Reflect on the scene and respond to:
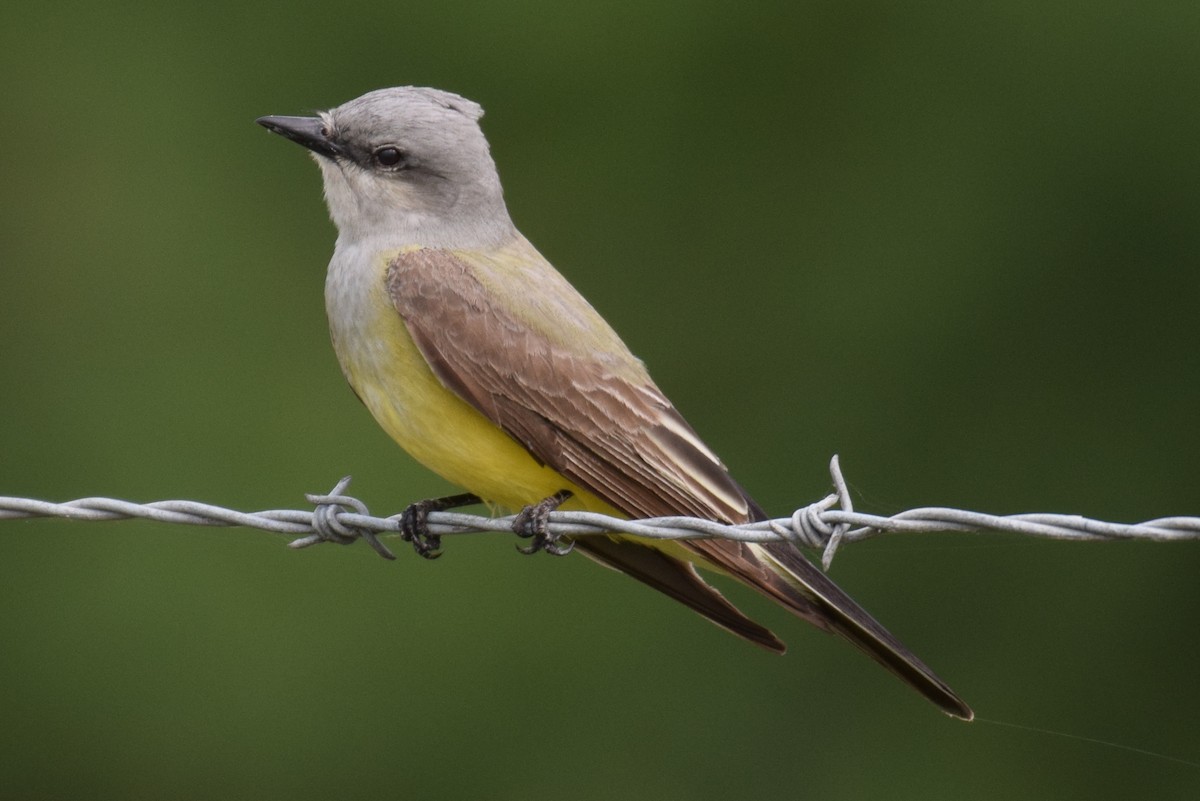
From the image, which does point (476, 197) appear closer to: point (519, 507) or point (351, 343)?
point (351, 343)

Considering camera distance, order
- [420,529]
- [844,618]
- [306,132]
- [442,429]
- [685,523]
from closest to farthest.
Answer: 1. [685,523]
2. [844,618]
3. [420,529]
4. [442,429]
5. [306,132]

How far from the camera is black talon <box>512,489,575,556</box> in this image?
3.79m

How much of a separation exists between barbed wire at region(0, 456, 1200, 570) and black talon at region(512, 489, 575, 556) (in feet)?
0.21

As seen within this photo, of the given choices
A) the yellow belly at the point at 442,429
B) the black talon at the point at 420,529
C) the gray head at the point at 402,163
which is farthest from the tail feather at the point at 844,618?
the gray head at the point at 402,163

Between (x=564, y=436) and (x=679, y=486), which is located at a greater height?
(x=564, y=436)

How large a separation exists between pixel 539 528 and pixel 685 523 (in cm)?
73

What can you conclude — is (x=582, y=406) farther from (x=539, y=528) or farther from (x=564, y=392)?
(x=539, y=528)

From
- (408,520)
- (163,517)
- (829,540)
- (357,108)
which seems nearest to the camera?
(829,540)

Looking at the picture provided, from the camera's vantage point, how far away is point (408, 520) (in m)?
4.04

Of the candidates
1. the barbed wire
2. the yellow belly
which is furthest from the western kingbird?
the barbed wire

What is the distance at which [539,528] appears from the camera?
12.5 ft

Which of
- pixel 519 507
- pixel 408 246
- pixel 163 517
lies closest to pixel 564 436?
pixel 519 507

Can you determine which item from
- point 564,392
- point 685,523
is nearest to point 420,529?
point 564,392

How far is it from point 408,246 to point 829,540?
205 cm
